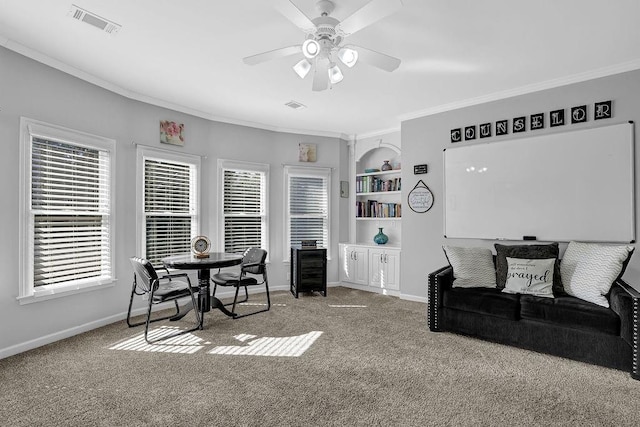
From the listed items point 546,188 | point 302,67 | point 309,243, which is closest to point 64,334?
point 309,243

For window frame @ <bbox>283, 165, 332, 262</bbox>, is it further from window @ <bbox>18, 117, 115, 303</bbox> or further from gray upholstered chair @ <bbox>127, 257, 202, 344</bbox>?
window @ <bbox>18, 117, 115, 303</bbox>

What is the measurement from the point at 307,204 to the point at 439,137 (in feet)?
7.81

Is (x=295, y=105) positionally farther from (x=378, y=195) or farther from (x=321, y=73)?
(x=378, y=195)

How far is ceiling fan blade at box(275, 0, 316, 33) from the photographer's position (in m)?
2.08

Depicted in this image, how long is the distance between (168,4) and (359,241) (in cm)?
471

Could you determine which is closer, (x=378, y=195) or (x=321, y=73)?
(x=321, y=73)

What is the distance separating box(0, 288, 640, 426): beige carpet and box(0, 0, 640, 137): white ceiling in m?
2.69

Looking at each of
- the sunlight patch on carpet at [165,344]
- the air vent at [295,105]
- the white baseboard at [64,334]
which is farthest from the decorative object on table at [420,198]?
the white baseboard at [64,334]

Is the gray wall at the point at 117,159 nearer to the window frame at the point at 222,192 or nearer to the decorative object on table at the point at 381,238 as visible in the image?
the window frame at the point at 222,192

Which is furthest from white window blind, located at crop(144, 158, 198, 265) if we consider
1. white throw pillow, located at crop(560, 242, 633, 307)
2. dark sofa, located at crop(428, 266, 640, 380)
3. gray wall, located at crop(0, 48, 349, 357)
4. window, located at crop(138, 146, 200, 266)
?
white throw pillow, located at crop(560, 242, 633, 307)

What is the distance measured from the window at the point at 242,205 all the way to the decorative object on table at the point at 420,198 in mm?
2282

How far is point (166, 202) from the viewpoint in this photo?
465cm

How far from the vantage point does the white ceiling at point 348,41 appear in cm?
257

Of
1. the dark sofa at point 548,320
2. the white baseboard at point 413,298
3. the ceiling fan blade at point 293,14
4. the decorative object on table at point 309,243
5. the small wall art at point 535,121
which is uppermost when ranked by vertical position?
the ceiling fan blade at point 293,14
